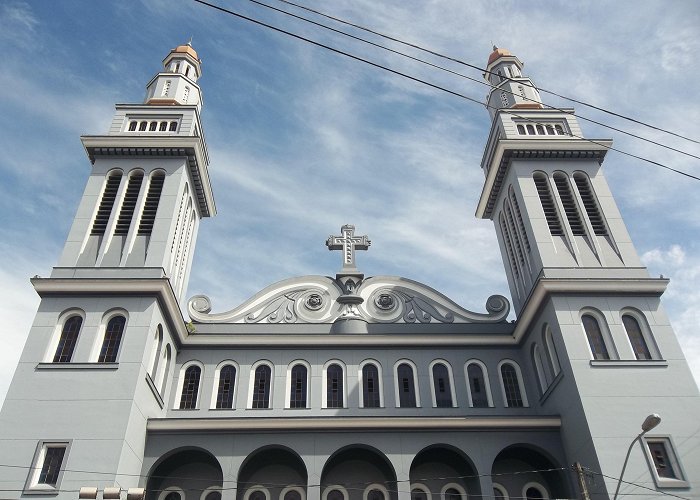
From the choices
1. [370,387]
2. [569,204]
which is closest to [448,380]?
[370,387]

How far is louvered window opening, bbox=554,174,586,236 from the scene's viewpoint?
27.4m

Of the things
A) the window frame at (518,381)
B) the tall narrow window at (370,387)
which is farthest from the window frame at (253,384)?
the window frame at (518,381)

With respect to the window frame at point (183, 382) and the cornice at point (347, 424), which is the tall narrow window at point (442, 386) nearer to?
the cornice at point (347, 424)

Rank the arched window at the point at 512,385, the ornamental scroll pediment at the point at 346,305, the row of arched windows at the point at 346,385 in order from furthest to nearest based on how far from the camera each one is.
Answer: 1. the ornamental scroll pediment at the point at 346,305
2. the arched window at the point at 512,385
3. the row of arched windows at the point at 346,385

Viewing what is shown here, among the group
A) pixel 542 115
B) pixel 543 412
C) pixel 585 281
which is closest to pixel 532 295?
pixel 585 281

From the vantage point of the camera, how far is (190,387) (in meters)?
26.1

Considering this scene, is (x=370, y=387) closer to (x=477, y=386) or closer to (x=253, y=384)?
(x=477, y=386)

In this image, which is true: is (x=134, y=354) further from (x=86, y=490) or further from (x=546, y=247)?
(x=546, y=247)

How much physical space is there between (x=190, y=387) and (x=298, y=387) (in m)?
4.51

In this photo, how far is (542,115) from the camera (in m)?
31.7

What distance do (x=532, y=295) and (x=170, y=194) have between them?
635 inches

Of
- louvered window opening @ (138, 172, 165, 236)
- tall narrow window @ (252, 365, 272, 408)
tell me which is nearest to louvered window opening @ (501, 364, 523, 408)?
tall narrow window @ (252, 365, 272, 408)

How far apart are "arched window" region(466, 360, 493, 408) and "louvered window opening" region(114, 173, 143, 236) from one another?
52.5 ft

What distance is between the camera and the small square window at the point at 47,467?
19.4 metres
